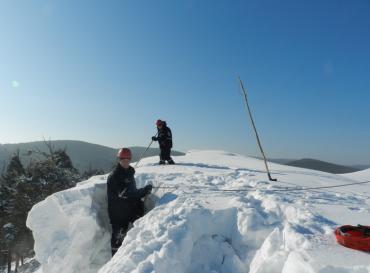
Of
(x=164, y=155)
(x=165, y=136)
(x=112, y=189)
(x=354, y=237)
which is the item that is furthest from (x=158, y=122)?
(x=354, y=237)

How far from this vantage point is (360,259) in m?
3.91

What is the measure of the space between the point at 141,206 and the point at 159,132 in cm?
695

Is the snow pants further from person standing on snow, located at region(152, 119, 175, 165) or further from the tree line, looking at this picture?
the tree line

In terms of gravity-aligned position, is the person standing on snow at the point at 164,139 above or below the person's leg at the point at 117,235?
above

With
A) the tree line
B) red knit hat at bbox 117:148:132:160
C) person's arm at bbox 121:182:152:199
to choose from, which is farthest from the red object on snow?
the tree line

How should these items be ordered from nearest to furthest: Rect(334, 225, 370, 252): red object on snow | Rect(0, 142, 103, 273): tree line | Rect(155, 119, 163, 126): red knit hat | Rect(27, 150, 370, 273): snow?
Rect(334, 225, 370, 252): red object on snow, Rect(27, 150, 370, 273): snow, Rect(155, 119, 163, 126): red knit hat, Rect(0, 142, 103, 273): tree line

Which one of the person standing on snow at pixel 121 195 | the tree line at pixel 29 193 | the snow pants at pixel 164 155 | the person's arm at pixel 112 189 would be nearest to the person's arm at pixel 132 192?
the person standing on snow at pixel 121 195

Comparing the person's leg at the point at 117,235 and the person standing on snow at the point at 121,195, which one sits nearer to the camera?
the person's leg at the point at 117,235

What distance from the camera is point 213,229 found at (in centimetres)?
576

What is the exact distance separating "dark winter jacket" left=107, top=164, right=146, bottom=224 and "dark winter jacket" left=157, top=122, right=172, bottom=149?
679 cm

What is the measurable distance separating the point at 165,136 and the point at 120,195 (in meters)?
7.39

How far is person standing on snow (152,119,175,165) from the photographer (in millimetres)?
14078

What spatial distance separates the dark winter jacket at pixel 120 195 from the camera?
7.42 meters

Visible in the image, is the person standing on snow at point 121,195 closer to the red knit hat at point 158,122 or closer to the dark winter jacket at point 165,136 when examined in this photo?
the dark winter jacket at point 165,136
